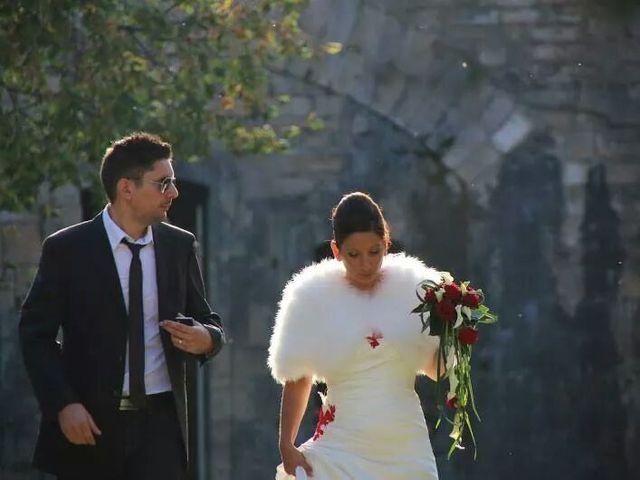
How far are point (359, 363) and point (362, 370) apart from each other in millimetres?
28

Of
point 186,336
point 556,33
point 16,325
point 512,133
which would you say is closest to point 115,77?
point 16,325

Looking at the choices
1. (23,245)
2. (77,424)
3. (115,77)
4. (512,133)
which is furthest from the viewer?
(512,133)

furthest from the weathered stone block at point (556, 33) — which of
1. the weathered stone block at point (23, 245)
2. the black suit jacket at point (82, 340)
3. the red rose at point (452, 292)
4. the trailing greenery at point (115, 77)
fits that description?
the black suit jacket at point (82, 340)

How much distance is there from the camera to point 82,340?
6.20 meters

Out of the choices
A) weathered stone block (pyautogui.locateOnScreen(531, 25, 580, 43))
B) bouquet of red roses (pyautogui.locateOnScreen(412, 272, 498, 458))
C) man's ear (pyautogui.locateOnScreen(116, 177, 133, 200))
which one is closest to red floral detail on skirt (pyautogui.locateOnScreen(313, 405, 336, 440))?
bouquet of red roses (pyautogui.locateOnScreen(412, 272, 498, 458))

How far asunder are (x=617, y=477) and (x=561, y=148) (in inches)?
103

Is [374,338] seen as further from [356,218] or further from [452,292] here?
[356,218]

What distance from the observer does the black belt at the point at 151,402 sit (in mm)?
6156

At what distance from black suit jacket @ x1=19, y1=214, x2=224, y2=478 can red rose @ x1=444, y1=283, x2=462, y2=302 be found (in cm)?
84

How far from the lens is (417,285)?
6387 mm

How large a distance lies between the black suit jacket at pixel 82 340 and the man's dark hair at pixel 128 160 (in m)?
0.19

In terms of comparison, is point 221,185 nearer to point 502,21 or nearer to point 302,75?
point 302,75

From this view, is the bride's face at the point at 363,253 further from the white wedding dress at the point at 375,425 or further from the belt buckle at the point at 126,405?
the belt buckle at the point at 126,405

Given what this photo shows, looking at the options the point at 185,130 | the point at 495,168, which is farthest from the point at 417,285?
the point at 495,168
